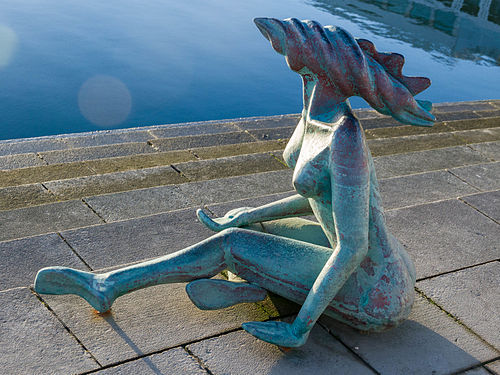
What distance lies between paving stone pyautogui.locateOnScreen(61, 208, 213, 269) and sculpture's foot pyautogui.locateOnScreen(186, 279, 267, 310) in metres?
0.79

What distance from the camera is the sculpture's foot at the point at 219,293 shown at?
9.84ft

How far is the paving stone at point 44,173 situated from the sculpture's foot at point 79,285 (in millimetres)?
2280

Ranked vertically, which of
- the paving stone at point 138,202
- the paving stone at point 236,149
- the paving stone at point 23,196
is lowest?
the paving stone at point 236,149

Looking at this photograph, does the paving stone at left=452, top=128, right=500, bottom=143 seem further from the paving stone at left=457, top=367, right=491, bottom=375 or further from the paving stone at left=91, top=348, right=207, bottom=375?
the paving stone at left=91, top=348, right=207, bottom=375

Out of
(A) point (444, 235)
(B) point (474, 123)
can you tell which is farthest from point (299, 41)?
(B) point (474, 123)

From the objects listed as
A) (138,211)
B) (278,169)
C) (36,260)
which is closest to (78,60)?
(278,169)

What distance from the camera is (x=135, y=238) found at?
3.90 meters

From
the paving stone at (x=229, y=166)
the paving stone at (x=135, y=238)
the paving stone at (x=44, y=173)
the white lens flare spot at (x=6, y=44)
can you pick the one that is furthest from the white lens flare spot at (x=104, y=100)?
the paving stone at (x=135, y=238)

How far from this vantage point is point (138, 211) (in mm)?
4438

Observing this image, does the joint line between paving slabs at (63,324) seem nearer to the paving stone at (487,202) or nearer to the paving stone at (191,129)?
the paving stone at (487,202)

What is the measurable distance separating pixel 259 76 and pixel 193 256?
10.5m

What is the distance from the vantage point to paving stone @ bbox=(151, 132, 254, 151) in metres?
6.58

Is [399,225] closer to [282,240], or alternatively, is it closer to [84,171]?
[282,240]

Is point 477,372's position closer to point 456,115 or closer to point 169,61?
point 456,115
